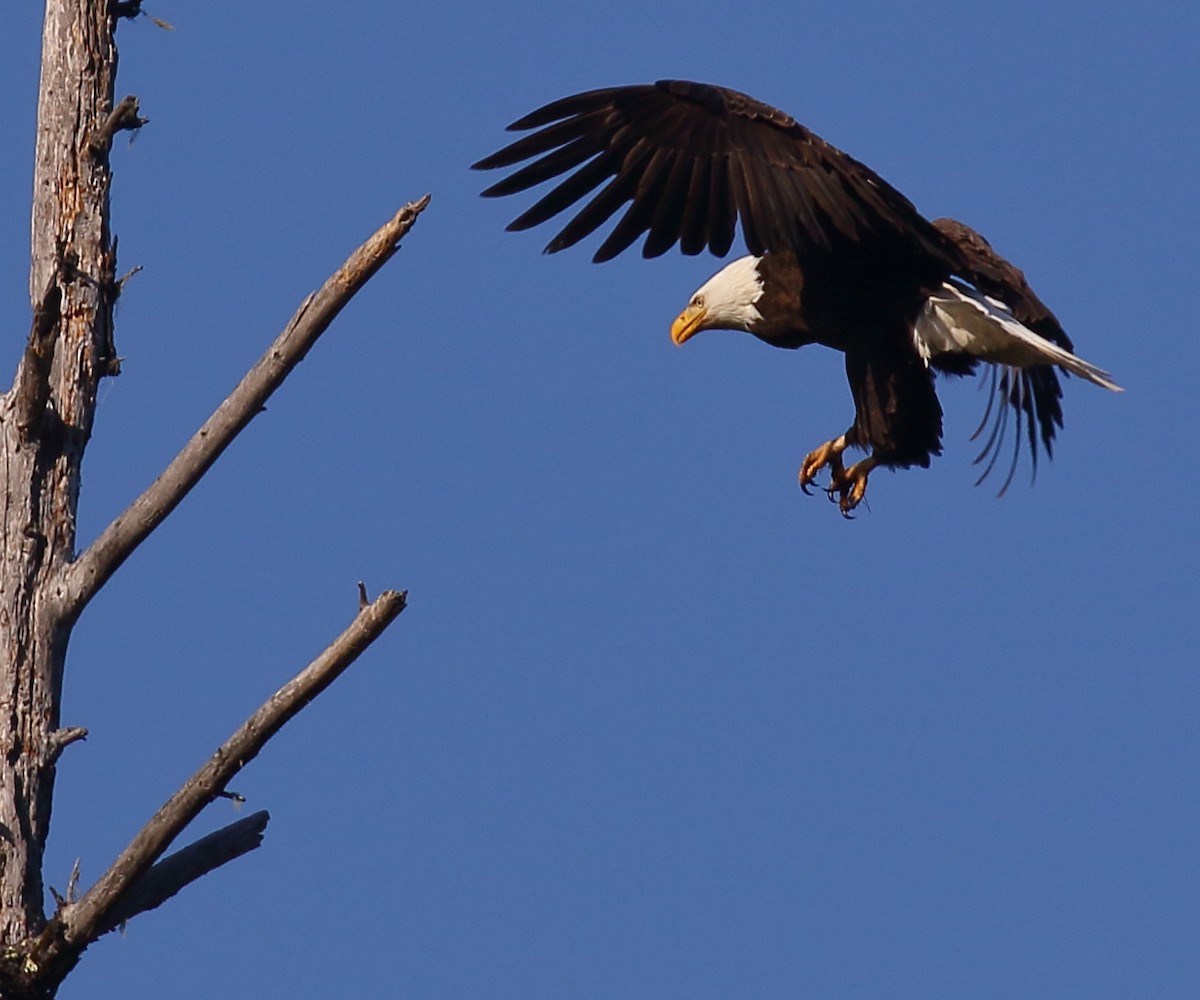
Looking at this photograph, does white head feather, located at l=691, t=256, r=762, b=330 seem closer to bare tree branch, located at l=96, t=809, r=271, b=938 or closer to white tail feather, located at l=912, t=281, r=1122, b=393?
white tail feather, located at l=912, t=281, r=1122, b=393

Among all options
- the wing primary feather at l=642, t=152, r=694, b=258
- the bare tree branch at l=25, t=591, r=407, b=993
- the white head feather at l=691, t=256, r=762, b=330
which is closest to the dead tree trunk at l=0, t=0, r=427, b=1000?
the bare tree branch at l=25, t=591, r=407, b=993

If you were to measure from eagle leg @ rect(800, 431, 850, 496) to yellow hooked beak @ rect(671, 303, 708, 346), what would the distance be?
75 centimetres

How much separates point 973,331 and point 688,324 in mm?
1359

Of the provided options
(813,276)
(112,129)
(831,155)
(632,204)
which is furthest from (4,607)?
(813,276)

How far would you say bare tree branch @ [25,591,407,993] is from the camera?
3.66 metres

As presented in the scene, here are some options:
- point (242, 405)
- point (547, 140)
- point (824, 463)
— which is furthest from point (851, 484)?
point (242, 405)

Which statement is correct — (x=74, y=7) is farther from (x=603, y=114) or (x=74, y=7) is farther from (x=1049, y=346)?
(x=1049, y=346)

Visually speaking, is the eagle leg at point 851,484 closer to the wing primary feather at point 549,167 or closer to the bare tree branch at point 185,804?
the wing primary feather at point 549,167

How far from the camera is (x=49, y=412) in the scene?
171 inches

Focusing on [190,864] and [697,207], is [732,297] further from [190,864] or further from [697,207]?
[190,864]

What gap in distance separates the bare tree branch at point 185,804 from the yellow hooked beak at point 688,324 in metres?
3.78

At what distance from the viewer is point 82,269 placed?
14.9ft

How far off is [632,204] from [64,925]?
304 cm

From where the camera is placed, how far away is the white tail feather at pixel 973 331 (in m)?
6.22
